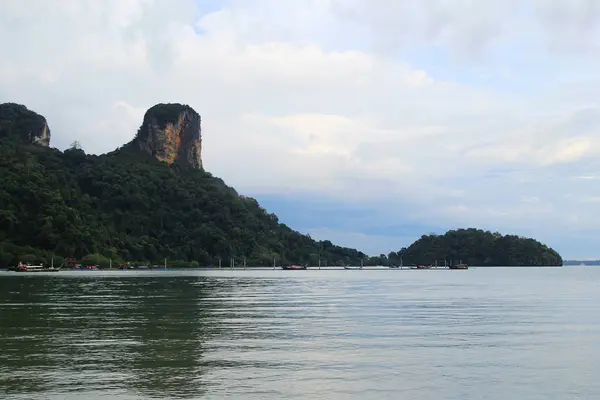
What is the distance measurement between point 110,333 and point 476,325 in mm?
22463

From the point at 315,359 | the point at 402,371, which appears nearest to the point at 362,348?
the point at 315,359

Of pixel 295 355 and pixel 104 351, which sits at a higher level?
pixel 104 351

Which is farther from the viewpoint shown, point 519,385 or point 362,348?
point 362,348

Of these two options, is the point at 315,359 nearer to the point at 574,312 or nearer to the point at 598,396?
the point at 598,396

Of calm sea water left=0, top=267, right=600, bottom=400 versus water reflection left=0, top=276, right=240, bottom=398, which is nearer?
calm sea water left=0, top=267, right=600, bottom=400

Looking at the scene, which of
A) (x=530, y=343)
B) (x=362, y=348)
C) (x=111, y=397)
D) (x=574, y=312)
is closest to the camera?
(x=111, y=397)

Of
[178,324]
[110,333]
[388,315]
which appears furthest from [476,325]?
[110,333]

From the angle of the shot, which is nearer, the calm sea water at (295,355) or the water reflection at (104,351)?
the calm sea water at (295,355)

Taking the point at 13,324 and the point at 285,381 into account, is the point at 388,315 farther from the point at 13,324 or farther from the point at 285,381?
the point at 285,381

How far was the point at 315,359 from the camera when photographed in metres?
30.2

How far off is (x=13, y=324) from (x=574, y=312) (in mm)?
42481

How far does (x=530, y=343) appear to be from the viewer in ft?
119

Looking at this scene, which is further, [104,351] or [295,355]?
[104,351]

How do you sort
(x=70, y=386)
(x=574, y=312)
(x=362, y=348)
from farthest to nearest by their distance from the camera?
1. (x=574, y=312)
2. (x=362, y=348)
3. (x=70, y=386)
